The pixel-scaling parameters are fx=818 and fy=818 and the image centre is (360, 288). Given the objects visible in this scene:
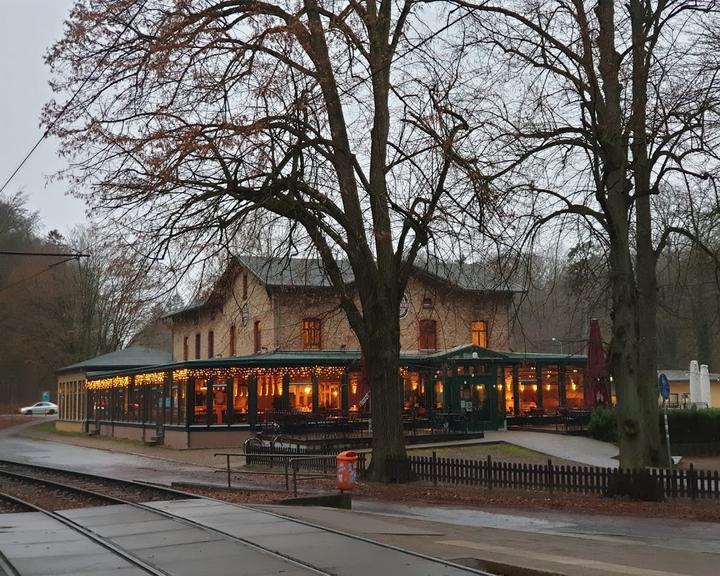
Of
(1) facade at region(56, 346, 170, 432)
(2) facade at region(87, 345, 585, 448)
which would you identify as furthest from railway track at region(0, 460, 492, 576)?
(1) facade at region(56, 346, 170, 432)

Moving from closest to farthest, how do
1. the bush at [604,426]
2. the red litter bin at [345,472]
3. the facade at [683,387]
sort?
1. the red litter bin at [345,472]
2. the bush at [604,426]
3. the facade at [683,387]

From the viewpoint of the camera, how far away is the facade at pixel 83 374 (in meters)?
56.5

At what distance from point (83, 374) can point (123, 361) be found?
3.27 metres

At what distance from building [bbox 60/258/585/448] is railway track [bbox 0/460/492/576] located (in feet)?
48.2

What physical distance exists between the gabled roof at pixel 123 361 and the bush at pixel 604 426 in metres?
31.0

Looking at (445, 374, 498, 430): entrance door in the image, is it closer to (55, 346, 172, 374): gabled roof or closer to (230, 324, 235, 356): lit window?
(230, 324, 235, 356): lit window

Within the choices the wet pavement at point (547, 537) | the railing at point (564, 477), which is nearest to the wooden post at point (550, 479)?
the railing at point (564, 477)

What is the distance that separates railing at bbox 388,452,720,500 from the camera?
60.5 feet

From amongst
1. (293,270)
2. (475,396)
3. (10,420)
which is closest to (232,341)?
(293,270)

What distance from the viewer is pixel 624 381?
1936 centimetres

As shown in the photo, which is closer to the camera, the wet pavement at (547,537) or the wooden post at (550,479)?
the wet pavement at (547,537)

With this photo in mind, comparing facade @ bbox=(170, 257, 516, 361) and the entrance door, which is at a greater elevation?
facade @ bbox=(170, 257, 516, 361)

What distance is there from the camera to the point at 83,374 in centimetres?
5788

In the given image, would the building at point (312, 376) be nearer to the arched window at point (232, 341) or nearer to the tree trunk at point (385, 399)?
the arched window at point (232, 341)
